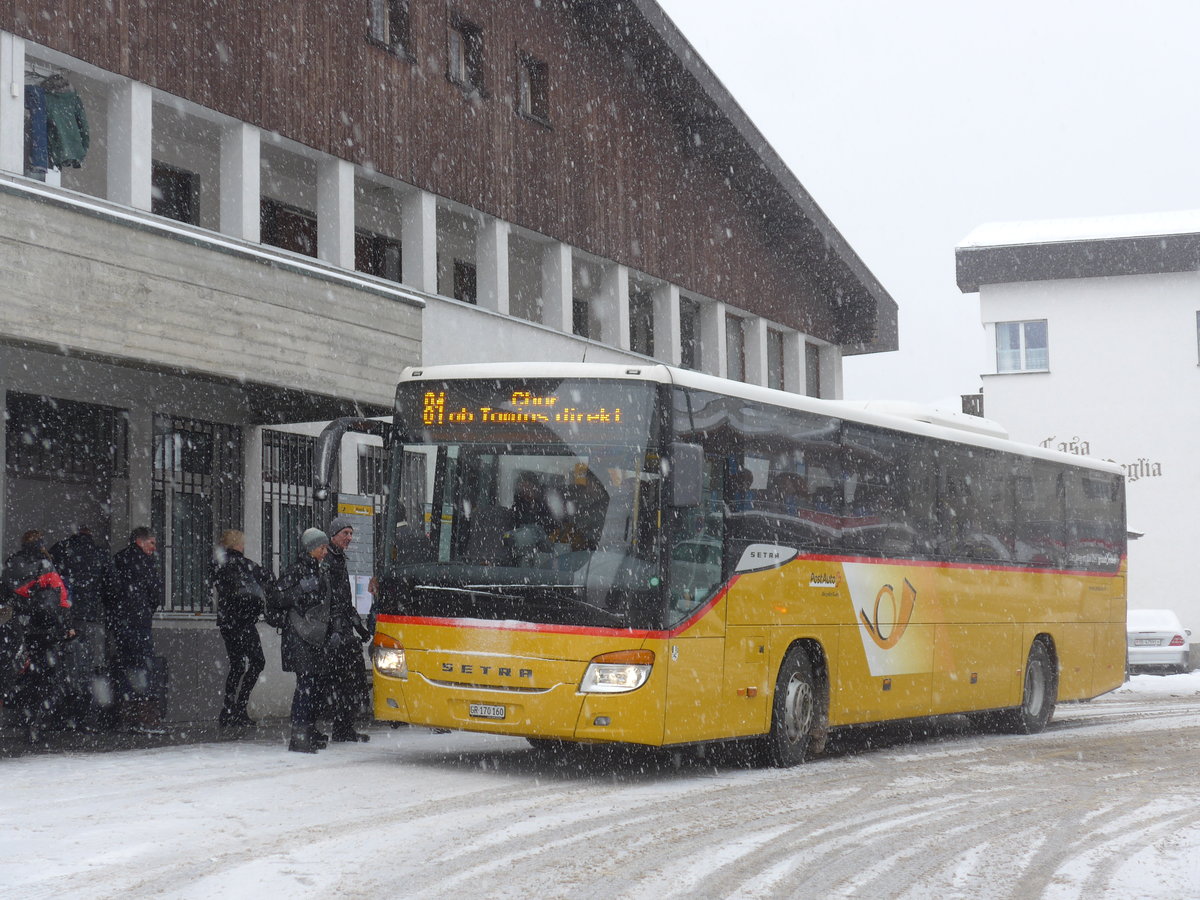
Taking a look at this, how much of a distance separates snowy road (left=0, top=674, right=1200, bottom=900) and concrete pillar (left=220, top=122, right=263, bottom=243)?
665 cm

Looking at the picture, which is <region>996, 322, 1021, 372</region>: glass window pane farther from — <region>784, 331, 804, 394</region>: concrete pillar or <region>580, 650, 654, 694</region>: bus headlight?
<region>580, 650, 654, 694</region>: bus headlight

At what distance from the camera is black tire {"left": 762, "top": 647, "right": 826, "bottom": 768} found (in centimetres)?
1269

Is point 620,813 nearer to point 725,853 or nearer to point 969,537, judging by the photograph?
point 725,853

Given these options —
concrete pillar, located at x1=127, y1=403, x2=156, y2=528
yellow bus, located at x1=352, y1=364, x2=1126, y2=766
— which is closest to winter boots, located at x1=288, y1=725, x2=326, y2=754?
yellow bus, located at x1=352, y1=364, x2=1126, y2=766

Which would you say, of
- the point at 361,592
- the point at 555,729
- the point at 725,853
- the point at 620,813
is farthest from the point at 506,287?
the point at 725,853

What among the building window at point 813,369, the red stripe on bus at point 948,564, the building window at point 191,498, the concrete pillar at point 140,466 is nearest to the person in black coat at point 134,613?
the concrete pillar at point 140,466

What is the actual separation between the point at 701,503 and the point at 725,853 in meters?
3.77

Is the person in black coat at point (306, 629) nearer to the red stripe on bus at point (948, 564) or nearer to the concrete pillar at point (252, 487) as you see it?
the red stripe on bus at point (948, 564)

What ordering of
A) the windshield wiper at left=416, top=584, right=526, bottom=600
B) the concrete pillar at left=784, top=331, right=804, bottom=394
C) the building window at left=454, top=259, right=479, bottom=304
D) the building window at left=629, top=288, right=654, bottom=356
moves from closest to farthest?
1. the windshield wiper at left=416, top=584, right=526, bottom=600
2. the building window at left=454, top=259, right=479, bottom=304
3. the building window at left=629, top=288, right=654, bottom=356
4. the concrete pillar at left=784, top=331, right=804, bottom=394

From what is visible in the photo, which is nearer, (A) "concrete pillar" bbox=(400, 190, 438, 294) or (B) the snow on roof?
(A) "concrete pillar" bbox=(400, 190, 438, 294)

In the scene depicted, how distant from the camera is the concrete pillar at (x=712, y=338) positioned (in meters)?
28.8

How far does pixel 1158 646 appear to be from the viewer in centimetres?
3269

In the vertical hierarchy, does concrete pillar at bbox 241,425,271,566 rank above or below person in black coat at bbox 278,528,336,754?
above

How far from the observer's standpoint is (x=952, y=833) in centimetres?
928
